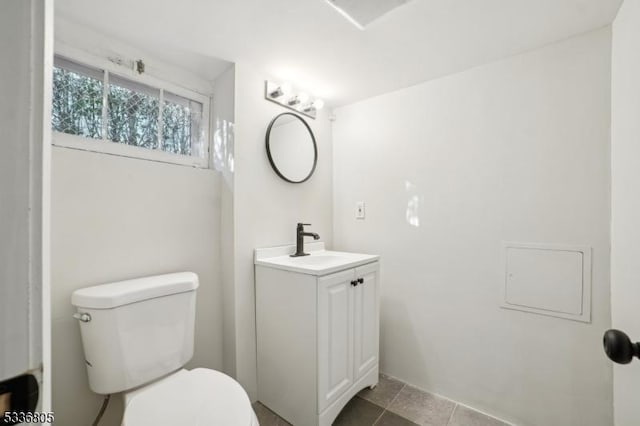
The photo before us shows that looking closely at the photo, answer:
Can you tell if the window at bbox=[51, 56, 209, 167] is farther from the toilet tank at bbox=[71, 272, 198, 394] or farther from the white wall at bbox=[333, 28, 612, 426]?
the white wall at bbox=[333, 28, 612, 426]

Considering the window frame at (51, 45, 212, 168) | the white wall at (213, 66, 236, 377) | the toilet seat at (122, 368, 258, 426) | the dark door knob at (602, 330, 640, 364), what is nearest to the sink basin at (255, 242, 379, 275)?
the white wall at (213, 66, 236, 377)

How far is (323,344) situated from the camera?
133 centimetres

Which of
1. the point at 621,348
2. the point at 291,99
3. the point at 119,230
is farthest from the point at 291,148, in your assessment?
the point at 621,348

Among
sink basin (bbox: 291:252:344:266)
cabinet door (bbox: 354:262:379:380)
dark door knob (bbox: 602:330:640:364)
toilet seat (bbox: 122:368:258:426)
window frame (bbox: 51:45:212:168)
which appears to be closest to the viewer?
dark door knob (bbox: 602:330:640:364)

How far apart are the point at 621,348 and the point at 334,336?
1056 millimetres

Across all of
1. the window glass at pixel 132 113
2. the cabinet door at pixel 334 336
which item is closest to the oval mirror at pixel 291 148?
the window glass at pixel 132 113

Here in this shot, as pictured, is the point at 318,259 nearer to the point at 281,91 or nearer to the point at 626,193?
the point at 281,91

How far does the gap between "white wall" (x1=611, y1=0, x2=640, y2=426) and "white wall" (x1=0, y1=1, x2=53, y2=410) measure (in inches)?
49.7

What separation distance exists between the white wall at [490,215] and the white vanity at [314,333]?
0.34 meters

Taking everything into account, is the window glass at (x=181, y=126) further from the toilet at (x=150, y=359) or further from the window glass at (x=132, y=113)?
the toilet at (x=150, y=359)

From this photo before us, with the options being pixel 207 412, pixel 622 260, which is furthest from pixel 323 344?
pixel 622 260

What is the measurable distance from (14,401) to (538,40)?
6.82 feet

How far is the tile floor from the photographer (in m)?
1.46

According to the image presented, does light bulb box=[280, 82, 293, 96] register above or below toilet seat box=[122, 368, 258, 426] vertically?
above
